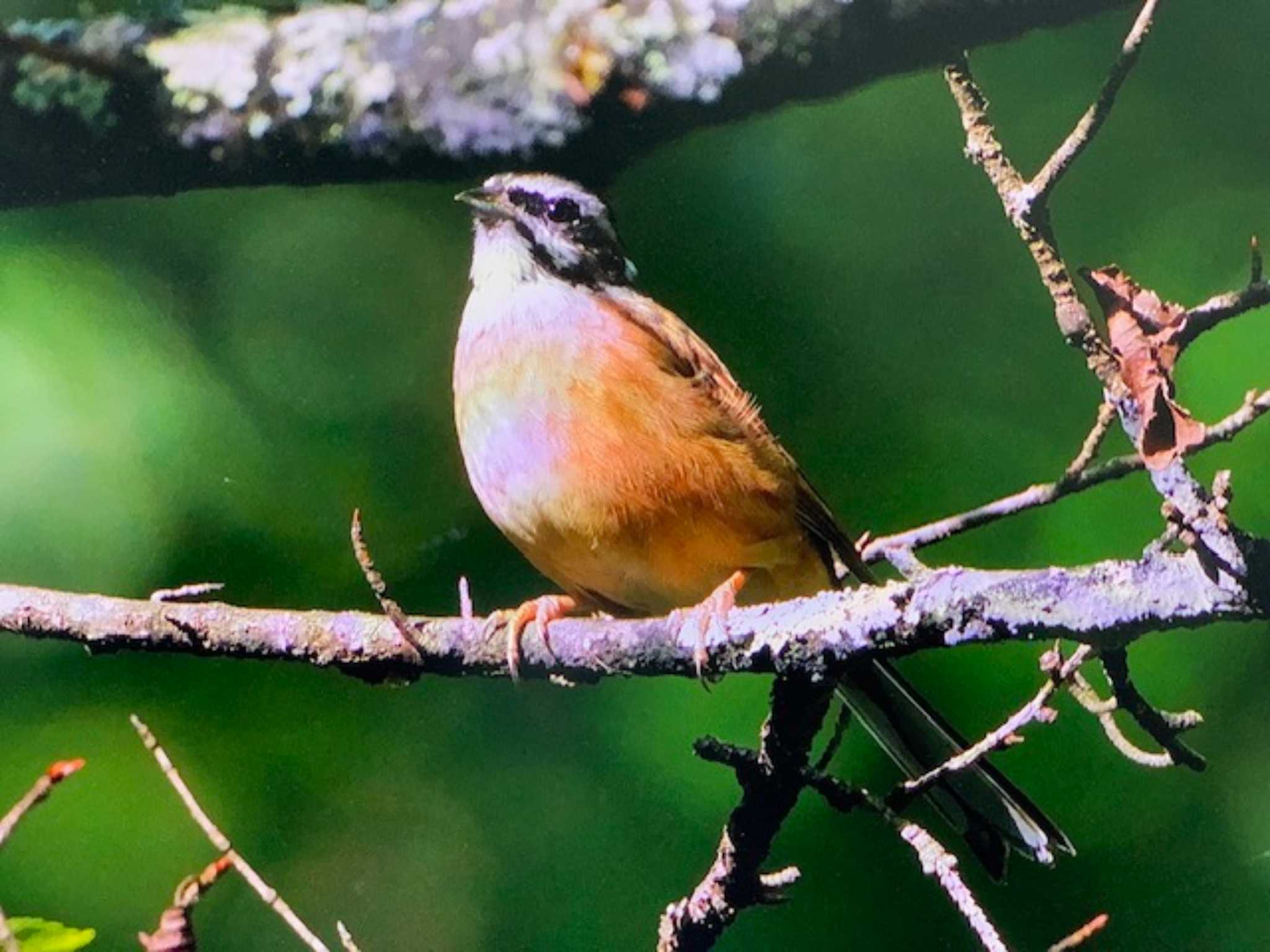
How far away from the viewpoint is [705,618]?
163cm

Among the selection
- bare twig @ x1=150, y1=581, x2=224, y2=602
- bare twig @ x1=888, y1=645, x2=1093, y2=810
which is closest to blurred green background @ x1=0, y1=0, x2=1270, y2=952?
bare twig @ x1=150, y1=581, x2=224, y2=602

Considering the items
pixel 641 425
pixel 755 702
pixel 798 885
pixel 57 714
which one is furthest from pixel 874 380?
pixel 57 714

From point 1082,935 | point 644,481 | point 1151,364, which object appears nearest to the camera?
point 1151,364

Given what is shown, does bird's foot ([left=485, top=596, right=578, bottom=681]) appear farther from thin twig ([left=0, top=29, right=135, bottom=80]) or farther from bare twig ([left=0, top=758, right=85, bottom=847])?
thin twig ([left=0, top=29, right=135, bottom=80])

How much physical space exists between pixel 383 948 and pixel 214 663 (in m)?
0.39

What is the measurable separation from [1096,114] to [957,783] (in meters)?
0.72

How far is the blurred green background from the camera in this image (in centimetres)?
168

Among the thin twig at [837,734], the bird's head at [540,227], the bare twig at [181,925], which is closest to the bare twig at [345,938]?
the bare twig at [181,925]

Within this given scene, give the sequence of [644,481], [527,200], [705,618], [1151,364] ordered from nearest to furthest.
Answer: [1151,364] → [705,618] → [644,481] → [527,200]

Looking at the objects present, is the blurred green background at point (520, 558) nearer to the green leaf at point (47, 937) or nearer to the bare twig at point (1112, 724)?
the bare twig at point (1112, 724)

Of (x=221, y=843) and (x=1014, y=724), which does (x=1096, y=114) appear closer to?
(x=1014, y=724)

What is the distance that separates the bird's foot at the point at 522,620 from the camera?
1751 mm

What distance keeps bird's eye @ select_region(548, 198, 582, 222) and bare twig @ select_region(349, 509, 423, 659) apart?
1.40ft

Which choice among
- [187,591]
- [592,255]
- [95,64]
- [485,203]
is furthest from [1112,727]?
[95,64]
